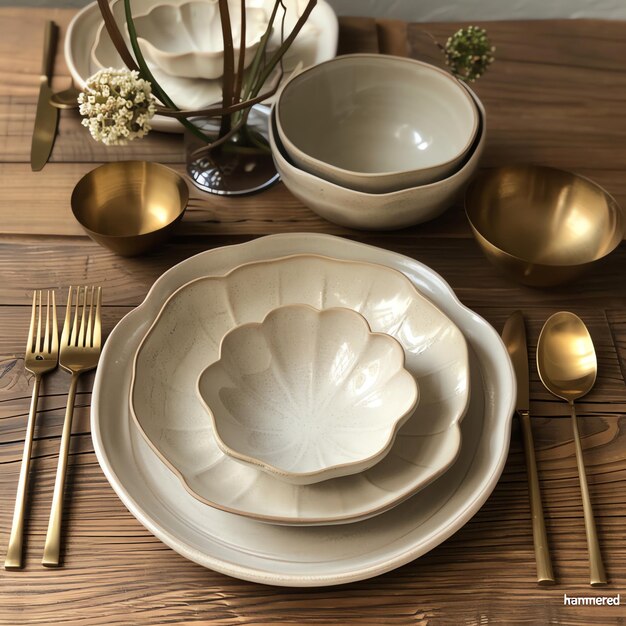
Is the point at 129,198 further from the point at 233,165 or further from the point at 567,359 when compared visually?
the point at 567,359

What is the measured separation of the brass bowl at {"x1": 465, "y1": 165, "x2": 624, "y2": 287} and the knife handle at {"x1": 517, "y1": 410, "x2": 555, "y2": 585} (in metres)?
0.20

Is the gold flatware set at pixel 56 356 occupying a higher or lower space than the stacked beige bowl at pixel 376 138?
lower

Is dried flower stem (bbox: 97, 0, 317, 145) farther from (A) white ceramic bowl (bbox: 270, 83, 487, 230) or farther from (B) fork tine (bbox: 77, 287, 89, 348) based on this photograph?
(B) fork tine (bbox: 77, 287, 89, 348)

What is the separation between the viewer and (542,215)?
876 millimetres

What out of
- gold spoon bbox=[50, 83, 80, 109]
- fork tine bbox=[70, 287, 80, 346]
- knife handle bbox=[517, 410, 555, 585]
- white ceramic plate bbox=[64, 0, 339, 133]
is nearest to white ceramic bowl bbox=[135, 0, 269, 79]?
white ceramic plate bbox=[64, 0, 339, 133]

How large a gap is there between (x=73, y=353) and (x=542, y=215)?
0.58 meters

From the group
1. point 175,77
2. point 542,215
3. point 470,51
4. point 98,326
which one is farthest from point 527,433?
point 175,77

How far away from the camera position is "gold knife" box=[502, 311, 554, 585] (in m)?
0.61

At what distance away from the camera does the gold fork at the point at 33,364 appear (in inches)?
23.8

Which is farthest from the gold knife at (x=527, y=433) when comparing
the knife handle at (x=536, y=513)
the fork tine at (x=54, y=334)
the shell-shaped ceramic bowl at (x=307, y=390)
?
the fork tine at (x=54, y=334)

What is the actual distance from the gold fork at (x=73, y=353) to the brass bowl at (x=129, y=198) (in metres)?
0.08

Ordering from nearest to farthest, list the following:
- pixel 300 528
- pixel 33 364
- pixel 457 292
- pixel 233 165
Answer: pixel 300 528, pixel 33 364, pixel 457 292, pixel 233 165

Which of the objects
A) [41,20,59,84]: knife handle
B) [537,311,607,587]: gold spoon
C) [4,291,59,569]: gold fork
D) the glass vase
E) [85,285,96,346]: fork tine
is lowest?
[4,291,59,569]: gold fork

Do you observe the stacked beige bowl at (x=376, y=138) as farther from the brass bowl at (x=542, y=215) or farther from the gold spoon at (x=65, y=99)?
the gold spoon at (x=65, y=99)
